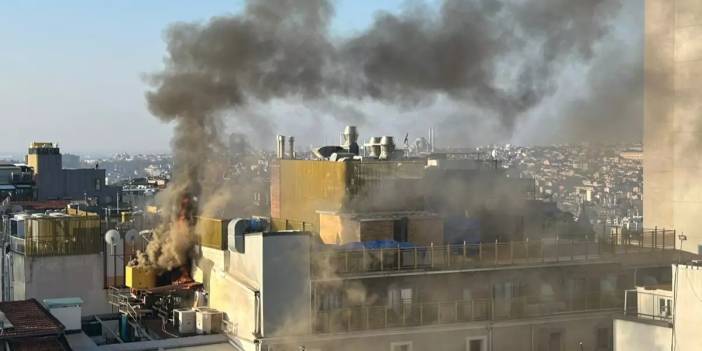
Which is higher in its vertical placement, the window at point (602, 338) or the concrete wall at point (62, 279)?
the concrete wall at point (62, 279)

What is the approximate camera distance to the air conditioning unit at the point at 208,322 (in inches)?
1003

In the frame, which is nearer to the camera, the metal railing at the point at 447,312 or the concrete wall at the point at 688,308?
the concrete wall at the point at 688,308

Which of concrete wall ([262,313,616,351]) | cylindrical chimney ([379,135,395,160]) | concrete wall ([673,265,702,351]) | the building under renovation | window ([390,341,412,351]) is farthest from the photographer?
cylindrical chimney ([379,135,395,160])

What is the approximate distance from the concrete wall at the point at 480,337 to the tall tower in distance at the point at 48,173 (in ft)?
133

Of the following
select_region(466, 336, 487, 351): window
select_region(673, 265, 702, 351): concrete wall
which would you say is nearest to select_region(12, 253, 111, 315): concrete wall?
select_region(466, 336, 487, 351): window

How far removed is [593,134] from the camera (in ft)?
111

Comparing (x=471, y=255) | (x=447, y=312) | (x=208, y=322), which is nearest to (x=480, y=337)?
(x=447, y=312)

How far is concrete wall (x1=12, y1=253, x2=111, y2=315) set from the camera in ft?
101

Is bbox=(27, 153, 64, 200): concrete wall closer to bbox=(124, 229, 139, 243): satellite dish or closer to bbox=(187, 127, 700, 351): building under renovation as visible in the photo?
bbox=(124, 229, 139, 243): satellite dish

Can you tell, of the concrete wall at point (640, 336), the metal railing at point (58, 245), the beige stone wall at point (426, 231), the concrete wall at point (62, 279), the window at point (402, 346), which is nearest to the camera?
the concrete wall at point (640, 336)

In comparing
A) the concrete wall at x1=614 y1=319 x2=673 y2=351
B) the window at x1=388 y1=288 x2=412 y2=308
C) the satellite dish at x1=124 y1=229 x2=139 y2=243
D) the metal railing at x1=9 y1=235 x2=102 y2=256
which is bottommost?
the concrete wall at x1=614 y1=319 x2=673 y2=351

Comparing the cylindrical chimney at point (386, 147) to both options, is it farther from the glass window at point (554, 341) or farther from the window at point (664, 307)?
the window at point (664, 307)

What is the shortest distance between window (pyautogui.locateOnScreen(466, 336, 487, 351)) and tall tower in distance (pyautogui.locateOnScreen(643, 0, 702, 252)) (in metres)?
9.34

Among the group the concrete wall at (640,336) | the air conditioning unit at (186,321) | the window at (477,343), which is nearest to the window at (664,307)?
the concrete wall at (640,336)
